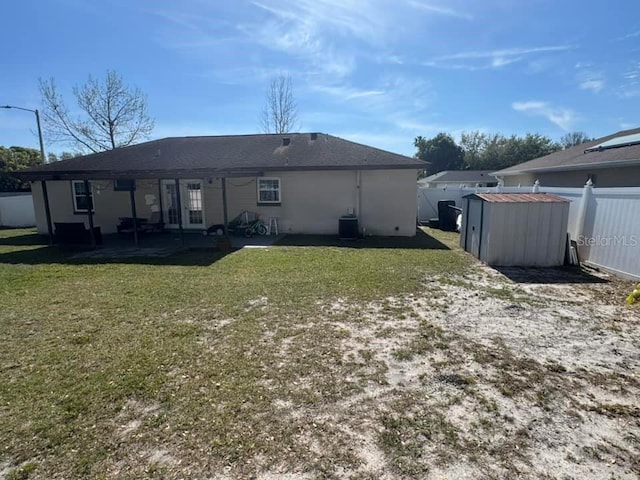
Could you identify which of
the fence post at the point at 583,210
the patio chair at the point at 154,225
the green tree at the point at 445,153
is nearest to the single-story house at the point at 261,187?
the patio chair at the point at 154,225

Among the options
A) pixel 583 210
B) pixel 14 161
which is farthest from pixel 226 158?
pixel 14 161

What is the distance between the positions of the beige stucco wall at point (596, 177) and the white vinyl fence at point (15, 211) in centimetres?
2496

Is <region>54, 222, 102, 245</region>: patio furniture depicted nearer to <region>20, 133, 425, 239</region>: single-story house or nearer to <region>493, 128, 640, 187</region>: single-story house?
<region>20, 133, 425, 239</region>: single-story house

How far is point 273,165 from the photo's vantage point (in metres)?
12.3

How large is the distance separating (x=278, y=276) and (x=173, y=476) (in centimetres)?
481

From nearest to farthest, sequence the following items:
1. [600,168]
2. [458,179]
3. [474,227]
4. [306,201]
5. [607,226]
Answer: [607,226] < [474,227] < [600,168] < [306,201] < [458,179]

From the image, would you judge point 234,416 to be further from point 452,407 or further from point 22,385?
point 22,385

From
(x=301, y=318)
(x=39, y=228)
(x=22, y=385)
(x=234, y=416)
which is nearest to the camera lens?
(x=234, y=416)

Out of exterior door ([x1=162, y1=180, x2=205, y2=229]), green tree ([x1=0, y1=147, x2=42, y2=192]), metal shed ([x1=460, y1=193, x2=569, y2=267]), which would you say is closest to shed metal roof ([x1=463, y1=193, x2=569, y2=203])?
metal shed ([x1=460, y1=193, x2=569, y2=267])

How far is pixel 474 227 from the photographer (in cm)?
864

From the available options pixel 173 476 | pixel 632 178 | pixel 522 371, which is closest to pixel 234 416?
pixel 173 476

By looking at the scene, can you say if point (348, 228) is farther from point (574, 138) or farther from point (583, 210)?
point (574, 138)

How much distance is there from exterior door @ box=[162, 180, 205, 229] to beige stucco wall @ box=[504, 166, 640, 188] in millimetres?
15008

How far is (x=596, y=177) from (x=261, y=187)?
1266 centimetres
